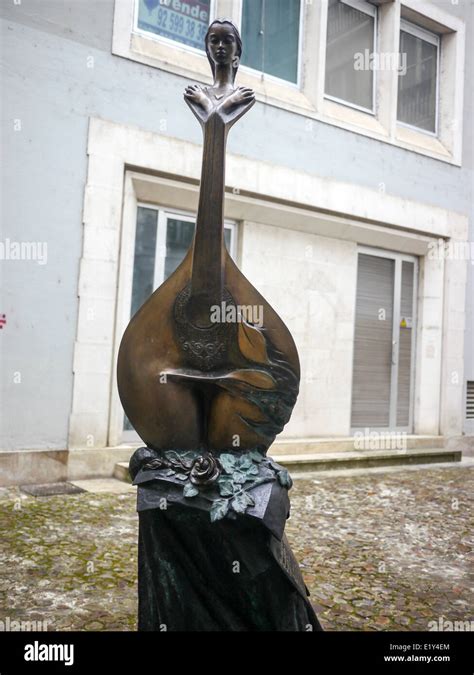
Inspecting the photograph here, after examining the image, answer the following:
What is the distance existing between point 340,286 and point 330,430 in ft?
6.33

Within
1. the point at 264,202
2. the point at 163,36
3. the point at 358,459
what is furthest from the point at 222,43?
the point at 358,459

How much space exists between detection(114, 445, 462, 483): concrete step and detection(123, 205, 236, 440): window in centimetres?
181

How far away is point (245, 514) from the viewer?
205 centimetres

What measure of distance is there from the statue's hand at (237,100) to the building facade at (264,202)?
3864 millimetres

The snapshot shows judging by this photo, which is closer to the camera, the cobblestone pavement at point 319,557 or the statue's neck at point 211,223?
the statue's neck at point 211,223

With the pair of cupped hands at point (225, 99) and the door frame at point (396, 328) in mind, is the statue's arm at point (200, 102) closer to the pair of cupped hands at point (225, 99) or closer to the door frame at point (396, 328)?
the pair of cupped hands at point (225, 99)

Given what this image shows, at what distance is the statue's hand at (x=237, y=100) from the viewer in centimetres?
233

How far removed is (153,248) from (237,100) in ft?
15.4

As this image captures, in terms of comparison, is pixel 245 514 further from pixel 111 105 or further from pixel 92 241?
pixel 111 105

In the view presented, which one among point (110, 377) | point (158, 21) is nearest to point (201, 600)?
point (110, 377)

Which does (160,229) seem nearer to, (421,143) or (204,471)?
(421,143)

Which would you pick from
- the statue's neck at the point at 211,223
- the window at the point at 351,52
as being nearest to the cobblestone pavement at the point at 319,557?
the statue's neck at the point at 211,223

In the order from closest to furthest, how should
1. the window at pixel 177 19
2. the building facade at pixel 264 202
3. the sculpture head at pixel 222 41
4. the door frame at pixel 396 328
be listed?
the sculpture head at pixel 222 41
the building facade at pixel 264 202
the window at pixel 177 19
the door frame at pixel 396 328

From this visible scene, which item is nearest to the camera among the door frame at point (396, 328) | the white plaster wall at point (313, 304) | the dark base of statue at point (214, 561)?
the dark base of statue at point (214, 561)
